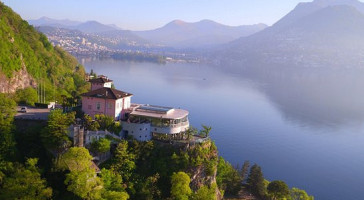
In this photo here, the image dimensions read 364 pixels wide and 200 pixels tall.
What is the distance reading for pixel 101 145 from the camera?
29.7 metres

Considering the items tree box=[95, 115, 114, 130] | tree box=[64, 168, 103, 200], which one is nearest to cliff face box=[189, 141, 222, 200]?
tree box=[95, 115, 114, 130]

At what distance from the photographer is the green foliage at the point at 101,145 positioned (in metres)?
29.8

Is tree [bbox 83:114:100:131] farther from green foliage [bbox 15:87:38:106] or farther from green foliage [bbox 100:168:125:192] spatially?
green foliage [bbox 15:87:38:106]

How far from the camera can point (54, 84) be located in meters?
55.3

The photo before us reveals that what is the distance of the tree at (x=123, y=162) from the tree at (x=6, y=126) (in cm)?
886

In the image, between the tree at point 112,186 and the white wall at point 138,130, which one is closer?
the tree at point 112,186

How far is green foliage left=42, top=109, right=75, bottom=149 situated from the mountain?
14995 mm

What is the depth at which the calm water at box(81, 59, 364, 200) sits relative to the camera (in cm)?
5688

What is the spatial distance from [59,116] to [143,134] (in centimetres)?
829

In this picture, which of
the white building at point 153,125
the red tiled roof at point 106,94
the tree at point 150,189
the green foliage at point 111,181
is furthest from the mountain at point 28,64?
the tree at point 150,189

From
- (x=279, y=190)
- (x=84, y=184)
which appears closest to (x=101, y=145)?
(x=84, y=184)

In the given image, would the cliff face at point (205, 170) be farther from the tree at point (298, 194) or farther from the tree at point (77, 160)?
the tree at point (298, 194)

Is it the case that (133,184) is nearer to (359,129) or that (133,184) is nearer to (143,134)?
(143,134)

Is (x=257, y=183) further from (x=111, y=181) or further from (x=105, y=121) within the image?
(x=111, y=181)
